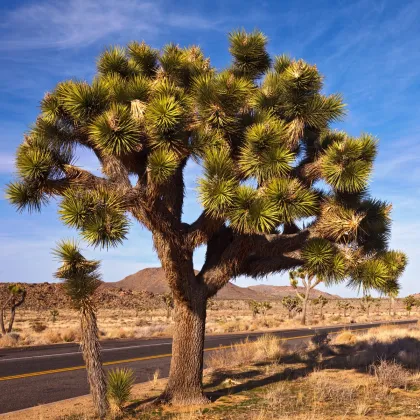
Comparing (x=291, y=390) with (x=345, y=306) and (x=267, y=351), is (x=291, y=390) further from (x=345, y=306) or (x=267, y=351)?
(x=345, y=306)

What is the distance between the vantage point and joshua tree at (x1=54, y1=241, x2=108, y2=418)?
26.3 ft

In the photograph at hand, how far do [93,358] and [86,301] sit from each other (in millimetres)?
922

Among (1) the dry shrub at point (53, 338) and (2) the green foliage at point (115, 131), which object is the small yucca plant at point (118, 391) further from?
(1) the dry shrub at point (53, 338)

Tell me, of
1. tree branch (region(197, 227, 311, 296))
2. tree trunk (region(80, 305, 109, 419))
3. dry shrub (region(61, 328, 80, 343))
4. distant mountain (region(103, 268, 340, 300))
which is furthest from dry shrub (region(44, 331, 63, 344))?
distant mountain (region(103, 268, 340, 300))

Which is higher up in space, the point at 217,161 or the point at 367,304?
the point at 217,161

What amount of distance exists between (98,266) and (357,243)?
4741 mm

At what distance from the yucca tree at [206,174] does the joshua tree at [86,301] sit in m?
0.91

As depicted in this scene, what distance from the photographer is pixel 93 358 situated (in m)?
8.05

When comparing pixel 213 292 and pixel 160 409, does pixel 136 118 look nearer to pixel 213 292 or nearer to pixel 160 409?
pixel 213 292

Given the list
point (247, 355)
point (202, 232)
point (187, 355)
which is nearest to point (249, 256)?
point (202, 232)

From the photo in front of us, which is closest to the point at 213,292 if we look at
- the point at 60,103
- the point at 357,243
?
the point at 357,243

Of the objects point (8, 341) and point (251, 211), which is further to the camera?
point (8, 341)

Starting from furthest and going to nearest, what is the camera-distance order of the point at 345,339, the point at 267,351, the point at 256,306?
the point at 256,306, the point at 345,339, the point at 267,351

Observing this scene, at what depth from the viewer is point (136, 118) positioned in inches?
331
